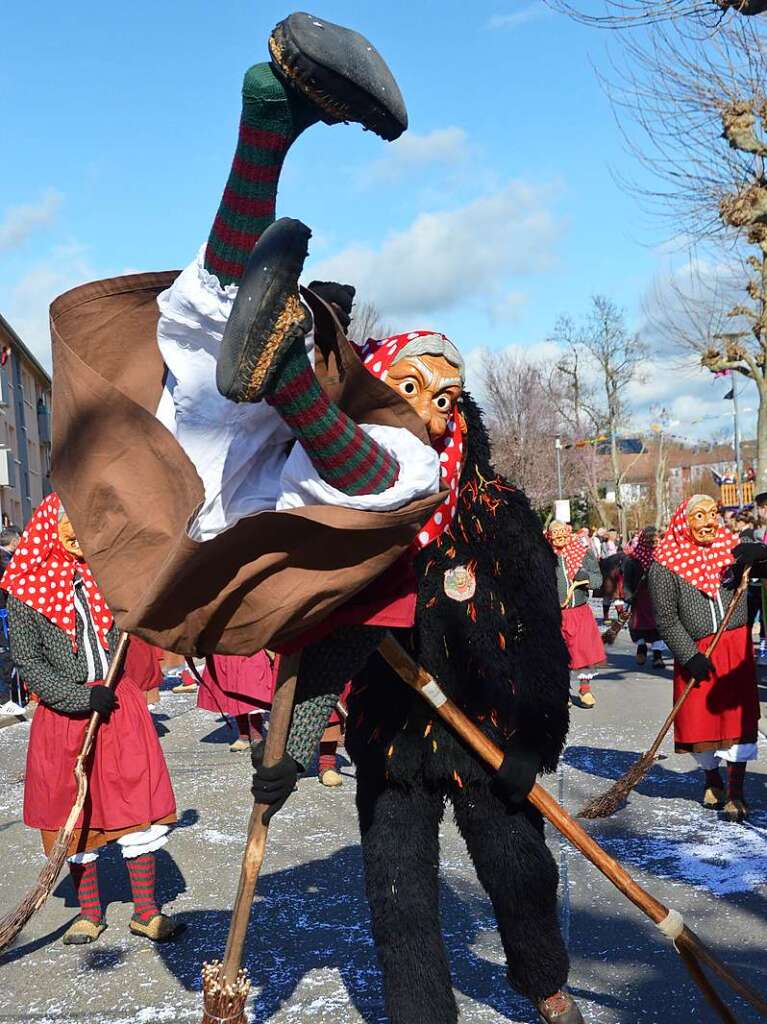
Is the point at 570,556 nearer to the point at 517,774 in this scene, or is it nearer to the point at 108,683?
the point at 108,683

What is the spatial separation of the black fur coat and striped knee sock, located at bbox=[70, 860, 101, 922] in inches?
84.9

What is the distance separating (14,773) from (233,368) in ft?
24.2

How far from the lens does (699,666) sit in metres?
6.46

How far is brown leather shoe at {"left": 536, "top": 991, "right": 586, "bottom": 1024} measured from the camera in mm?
3297

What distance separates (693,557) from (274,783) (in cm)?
484

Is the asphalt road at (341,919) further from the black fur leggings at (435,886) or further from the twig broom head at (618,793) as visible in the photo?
the black fur leggings at (435,886)

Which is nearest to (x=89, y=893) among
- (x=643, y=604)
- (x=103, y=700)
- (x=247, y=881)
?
(x=103, y=700)

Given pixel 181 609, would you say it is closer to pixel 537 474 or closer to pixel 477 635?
pixel 477 635

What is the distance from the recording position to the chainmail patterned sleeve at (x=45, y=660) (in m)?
4.85

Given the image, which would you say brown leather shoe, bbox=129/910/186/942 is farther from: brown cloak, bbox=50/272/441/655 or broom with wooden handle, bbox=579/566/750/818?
brown cloak, bbox=50/272/441/655

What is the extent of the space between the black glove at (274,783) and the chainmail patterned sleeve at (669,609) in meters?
4.58

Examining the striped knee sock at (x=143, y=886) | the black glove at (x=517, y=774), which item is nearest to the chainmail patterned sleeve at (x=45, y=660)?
the striped knee sock at (x=143, y=886)

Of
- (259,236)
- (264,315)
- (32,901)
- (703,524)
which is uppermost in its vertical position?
(259,236)

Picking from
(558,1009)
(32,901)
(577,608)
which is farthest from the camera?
(577,608)
